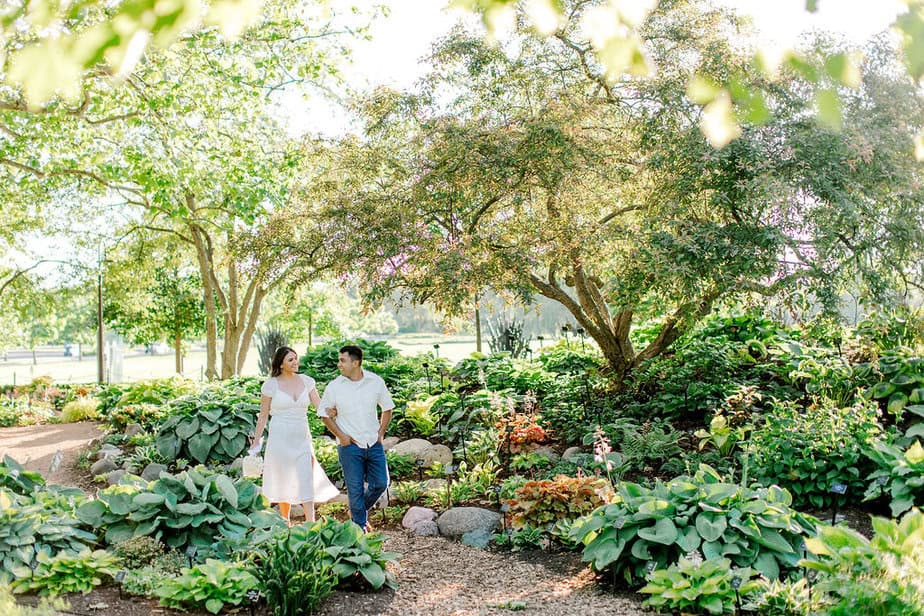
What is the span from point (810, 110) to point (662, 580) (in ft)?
16.0

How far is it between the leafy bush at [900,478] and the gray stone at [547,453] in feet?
8.93

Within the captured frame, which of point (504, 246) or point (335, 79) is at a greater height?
point (335, 79)

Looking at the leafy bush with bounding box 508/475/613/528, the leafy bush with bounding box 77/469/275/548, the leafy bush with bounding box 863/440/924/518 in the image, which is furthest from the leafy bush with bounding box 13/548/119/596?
the leafy bush with bounding box 863/440/924/518

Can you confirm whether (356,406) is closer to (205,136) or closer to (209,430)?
(209,430)

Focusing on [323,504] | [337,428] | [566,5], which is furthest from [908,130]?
[323,504]

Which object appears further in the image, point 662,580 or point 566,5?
point 566,5

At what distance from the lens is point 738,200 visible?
22.5 ft

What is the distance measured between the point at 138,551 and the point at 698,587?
3.06 m

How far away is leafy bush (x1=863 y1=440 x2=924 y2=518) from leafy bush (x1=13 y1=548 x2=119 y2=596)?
15.1ft

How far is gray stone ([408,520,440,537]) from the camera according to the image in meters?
5.94

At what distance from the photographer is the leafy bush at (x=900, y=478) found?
497cm

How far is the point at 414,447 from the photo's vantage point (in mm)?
8125

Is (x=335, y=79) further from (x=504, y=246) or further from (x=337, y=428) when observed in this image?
(x=337, y=428)

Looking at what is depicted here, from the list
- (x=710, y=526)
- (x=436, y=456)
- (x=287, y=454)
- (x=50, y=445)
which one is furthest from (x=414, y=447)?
(x=50, y=445)
